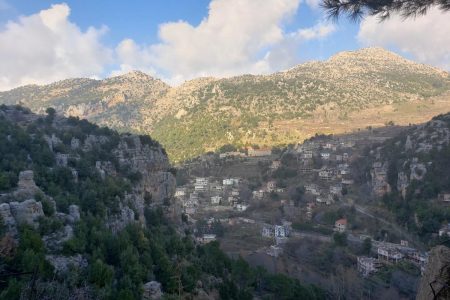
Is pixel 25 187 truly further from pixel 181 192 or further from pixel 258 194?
pixel 181 192

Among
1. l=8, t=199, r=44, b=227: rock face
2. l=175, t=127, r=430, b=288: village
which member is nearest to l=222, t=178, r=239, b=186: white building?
l=175, t=127, r=430, b=288: village

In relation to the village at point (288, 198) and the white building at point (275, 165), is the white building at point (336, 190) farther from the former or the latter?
the white building at point (275, 165)

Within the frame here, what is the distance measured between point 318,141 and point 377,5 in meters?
63.6

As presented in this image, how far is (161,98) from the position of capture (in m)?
126

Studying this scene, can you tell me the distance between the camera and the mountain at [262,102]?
8462 centimetres

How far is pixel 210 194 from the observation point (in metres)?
64.7

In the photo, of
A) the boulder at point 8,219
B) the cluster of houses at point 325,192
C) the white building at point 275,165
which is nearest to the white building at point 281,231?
the cluster of houses at point 325,192

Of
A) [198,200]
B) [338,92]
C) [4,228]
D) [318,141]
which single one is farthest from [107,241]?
[338,92]

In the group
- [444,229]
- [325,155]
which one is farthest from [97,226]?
[325,155]

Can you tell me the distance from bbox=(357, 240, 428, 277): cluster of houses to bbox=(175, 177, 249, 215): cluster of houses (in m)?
24.0

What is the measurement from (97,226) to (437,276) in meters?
16.9

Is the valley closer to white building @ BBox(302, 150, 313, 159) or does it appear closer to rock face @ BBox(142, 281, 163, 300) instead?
white building @ BBox(302, 150, 313, 159)

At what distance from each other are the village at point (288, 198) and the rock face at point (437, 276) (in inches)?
1199

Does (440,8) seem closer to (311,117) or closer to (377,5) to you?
(377,5)
